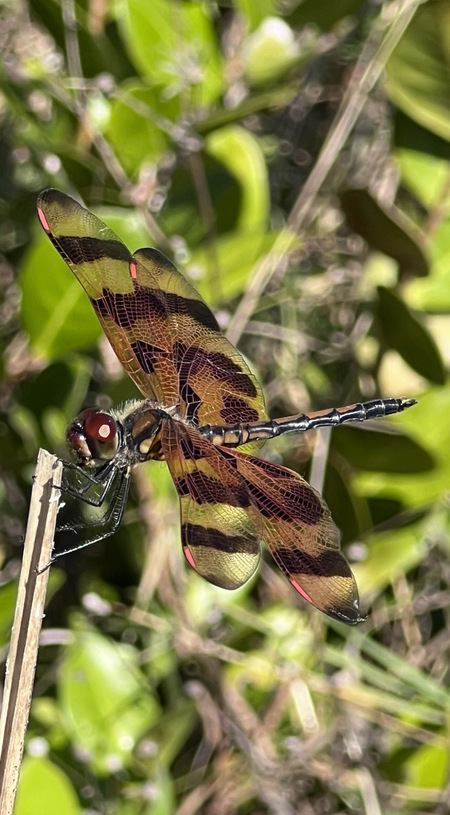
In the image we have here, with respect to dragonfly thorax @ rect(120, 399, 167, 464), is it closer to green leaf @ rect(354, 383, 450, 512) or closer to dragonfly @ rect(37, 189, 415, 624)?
dragonfly @ rect(37, 189, 415, 624)

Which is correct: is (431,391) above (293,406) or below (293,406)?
above

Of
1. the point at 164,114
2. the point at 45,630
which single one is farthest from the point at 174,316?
the point at 45,630

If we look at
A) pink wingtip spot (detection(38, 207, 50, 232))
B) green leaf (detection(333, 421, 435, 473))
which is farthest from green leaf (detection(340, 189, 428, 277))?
pink wingtip spot (detection(38, 207, 50, 232))

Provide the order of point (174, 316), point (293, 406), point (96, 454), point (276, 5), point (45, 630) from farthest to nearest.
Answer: point (293, 406), point (276, 5), point (45, 630), point (174, 316), point (96, 454)

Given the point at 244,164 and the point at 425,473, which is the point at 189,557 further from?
the point at 244,164

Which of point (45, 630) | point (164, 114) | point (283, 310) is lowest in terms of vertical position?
point (45, 630)

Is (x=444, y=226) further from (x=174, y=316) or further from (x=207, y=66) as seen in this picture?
(x=174, y=316)
